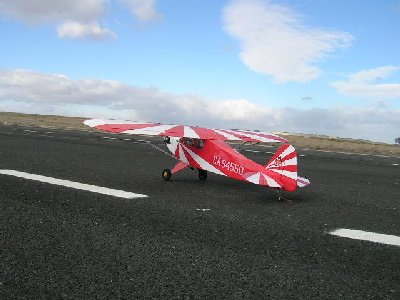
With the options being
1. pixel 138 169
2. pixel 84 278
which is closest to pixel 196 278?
pixel 84 278

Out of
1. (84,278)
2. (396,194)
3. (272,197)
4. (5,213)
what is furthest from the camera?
(396,194)

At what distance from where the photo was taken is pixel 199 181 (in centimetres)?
1472

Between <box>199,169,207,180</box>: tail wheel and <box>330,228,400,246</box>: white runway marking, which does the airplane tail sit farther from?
<box>199,169,207,180</box>: tail wheel

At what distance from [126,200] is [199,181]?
4.93 m

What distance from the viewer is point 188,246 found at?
6.67 metres

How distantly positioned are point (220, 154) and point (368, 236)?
19.7 feet

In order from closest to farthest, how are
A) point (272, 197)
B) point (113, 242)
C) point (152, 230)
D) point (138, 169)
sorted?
point (113, 242), point (152, 230), point (272, 197), point (138, 169)

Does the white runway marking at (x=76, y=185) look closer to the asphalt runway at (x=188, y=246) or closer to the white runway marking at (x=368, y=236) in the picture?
the asphalt runway at (x=188, y=246)

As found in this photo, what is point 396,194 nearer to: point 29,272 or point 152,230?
point 152,230

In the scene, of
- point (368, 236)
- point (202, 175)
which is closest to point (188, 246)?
point (368, 236)

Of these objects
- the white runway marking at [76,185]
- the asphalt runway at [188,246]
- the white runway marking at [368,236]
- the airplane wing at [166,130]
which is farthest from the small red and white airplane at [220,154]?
the white runway marking at [368,236]

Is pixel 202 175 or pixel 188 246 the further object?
pixel 202 175

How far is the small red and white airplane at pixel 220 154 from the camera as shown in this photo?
36.3 feet

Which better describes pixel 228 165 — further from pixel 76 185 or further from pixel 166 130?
pixel 76 185
